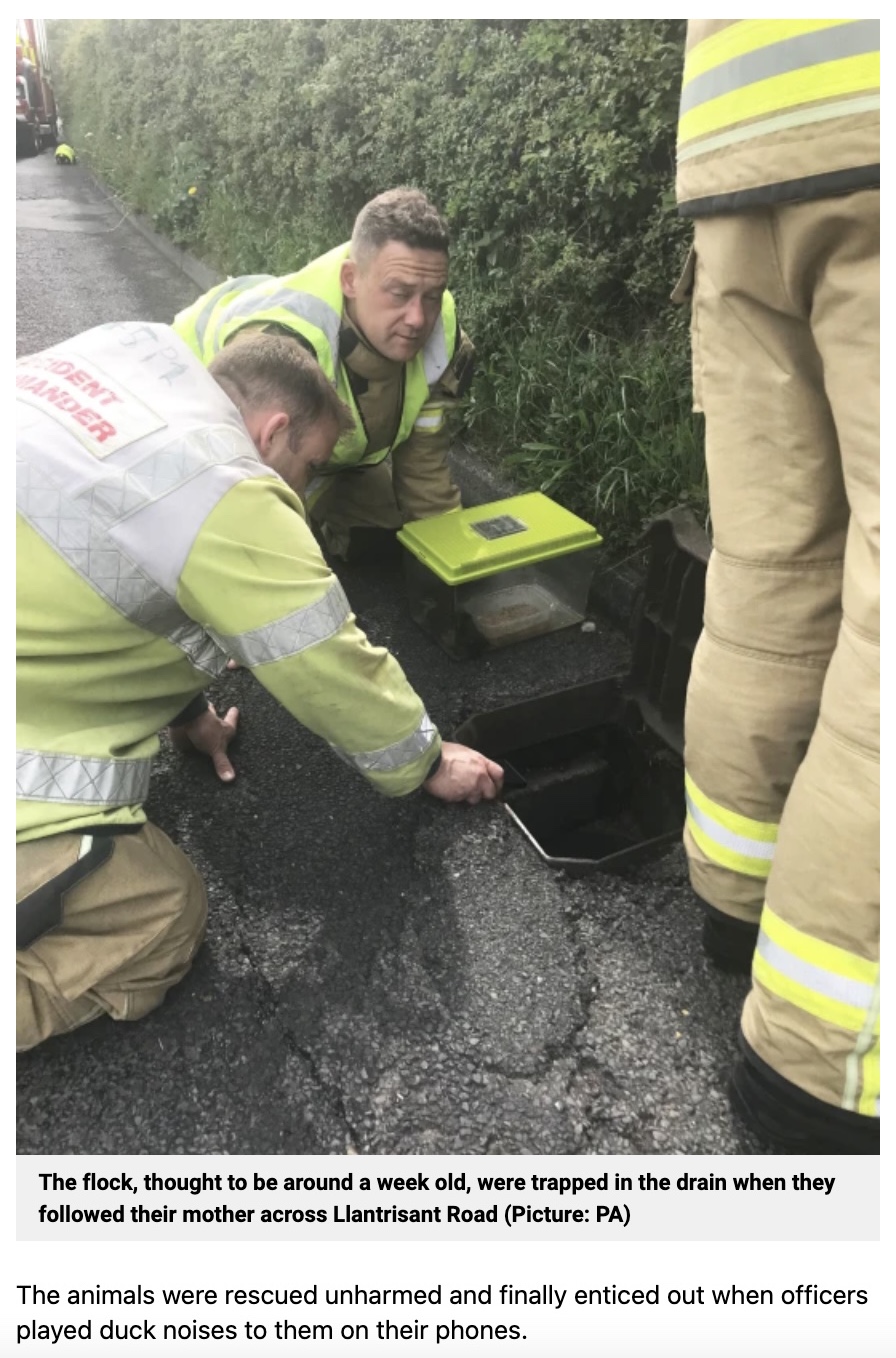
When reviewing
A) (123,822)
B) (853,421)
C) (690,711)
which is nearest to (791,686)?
(690,711)

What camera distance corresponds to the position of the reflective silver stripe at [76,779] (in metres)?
1.57

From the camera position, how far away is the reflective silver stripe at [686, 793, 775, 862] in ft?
5.22

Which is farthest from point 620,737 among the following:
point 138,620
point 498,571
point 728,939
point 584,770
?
point 138,620

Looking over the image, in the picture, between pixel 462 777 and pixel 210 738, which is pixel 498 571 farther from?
pixel 210 738

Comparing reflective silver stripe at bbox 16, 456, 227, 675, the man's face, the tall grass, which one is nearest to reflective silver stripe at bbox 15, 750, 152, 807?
reflective silver stripe at bbox 16, 456, 227, 675

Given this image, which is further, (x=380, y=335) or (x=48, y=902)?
(x=380, y=335)

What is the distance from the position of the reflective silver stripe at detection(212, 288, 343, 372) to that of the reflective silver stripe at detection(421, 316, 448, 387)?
0.39 metres

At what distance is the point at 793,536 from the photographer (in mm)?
1412

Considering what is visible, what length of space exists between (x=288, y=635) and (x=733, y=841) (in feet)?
2.88

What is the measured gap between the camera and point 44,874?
158 centimetres

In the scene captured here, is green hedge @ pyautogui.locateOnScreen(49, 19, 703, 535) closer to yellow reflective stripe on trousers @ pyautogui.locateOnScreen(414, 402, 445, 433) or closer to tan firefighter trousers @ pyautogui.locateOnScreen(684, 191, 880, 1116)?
yellow reflective stripe on trousers @ pyautogui.locateOnScreen(414, 402, 445, 433)

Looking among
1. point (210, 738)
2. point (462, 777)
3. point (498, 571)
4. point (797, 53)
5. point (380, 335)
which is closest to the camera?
point (797, 53)

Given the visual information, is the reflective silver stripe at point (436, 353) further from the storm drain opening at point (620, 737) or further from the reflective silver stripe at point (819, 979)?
the reflective silver stripe at point (819, 979)

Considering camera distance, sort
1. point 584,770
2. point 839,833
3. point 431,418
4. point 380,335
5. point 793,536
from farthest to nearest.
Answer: point 431,418, point 380,335, point 584,770, point 793,536, point 839,833
